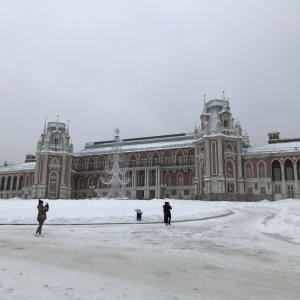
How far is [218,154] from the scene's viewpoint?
62562 mm

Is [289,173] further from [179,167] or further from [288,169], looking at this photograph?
[179,167]

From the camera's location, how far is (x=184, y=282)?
672 centimetres

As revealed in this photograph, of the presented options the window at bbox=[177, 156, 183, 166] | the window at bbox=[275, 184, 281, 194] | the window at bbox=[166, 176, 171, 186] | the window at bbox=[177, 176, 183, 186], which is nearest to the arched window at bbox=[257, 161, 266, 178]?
the window at bbox=[275, 184, 281, 194]

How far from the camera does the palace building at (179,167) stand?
6203 centimetres

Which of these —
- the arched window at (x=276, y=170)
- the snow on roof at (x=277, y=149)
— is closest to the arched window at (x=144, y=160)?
the snow on roof at (x=277, y=149)

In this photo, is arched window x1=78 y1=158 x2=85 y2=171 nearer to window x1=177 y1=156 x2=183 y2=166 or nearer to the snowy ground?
window x1=177 y1=156 x2=183 y2=166

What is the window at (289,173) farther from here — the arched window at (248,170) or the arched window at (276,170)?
the arched window at (248,170)

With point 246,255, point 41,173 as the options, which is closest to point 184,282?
point 246,255

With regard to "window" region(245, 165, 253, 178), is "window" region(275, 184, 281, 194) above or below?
below

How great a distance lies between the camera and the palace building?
62031mm

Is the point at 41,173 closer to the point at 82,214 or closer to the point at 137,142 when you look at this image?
the point at 137,142

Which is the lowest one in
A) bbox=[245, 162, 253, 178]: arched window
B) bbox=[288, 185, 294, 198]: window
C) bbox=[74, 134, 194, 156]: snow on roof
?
bbox=[288, 185, 294, 198]: window

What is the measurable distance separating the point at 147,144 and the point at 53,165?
2384cm

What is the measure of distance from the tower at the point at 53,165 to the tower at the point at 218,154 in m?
31.9
